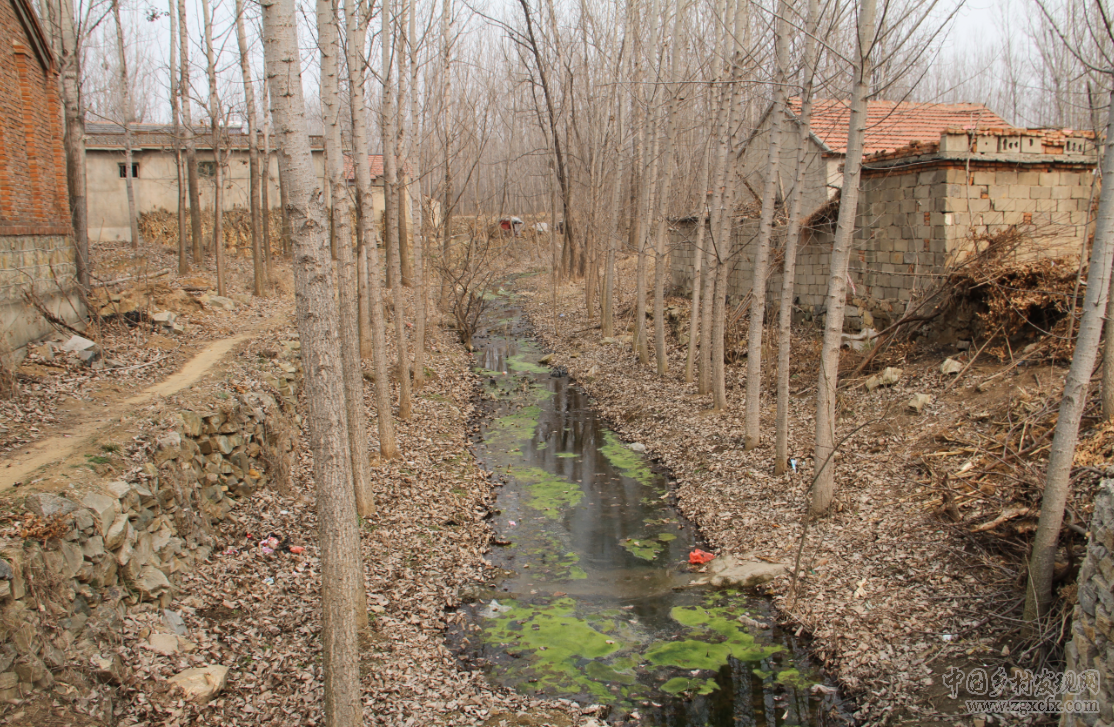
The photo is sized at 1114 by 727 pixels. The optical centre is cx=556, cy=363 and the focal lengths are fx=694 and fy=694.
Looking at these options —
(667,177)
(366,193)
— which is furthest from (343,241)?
(667,177)

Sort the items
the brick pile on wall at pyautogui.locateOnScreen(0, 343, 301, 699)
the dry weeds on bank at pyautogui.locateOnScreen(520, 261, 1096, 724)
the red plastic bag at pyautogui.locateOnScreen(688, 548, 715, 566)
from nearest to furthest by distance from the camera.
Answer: the brick pile on wall at pyautogui.locateOnScreen(0, 343, 301, 699)
the dry weeds on bank at pyautogui.locateOnScreen(520, 261, 1096, 724)
the red plastic bag at pyautogui.locateOnScreen(688, 548, 715, 566)

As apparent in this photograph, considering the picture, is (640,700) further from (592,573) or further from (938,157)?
(938,157)

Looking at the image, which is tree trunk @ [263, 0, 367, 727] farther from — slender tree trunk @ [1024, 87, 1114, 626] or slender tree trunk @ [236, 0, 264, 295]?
slender tree trunk @ [236, 0, 264, 295]

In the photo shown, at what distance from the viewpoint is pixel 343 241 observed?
7.28 m

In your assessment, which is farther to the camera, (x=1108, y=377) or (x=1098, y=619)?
(x=1108, y=377)

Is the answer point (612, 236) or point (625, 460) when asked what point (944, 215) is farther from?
point (612, 236)

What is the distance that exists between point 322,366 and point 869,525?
20.1 ft

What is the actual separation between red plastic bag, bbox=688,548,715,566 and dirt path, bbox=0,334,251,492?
249 inches

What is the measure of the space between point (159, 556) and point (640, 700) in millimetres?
4265

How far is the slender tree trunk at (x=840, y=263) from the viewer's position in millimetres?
6676

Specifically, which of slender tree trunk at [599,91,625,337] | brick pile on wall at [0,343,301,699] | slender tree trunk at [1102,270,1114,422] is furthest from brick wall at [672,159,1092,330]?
brick pile on wall at [0,343,301,699]

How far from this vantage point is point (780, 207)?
55.2ft

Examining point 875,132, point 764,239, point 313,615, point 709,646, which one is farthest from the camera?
point 875,132

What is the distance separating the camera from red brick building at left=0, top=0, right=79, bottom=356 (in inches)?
378
